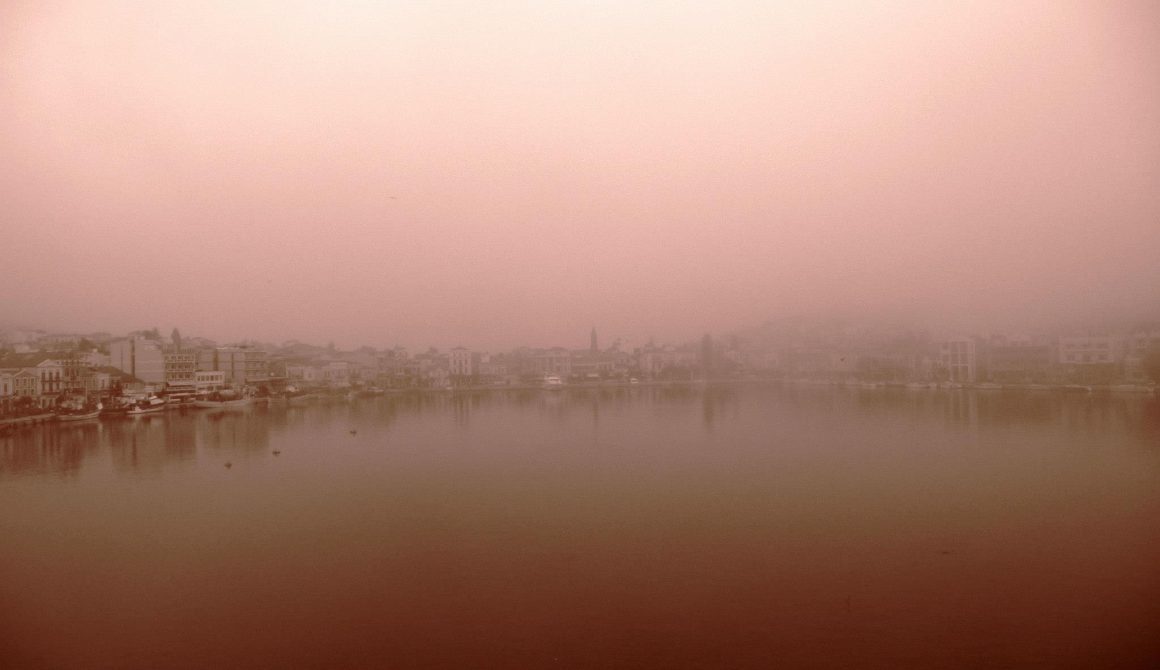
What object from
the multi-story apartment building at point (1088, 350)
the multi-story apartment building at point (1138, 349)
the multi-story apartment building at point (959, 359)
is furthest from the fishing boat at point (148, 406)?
the multi-story apartment building at point (1088, 350)

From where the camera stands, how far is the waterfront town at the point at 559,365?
6309 millimetres

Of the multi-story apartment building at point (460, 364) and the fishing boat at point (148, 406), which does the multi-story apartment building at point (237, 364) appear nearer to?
the fishing boat at point (148, 406)

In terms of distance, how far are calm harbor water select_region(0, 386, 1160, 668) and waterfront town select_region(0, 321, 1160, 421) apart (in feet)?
2.76

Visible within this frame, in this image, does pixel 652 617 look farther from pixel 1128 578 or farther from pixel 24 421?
pixel 24 421

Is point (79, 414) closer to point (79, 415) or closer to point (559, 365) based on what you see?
point (79, 415)

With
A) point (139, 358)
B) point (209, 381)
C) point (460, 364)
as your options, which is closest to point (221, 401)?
point (209, 381)

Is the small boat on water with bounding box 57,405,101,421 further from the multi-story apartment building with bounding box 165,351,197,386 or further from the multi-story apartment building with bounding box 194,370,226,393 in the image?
the multi-story apartment building with bounding box 194,370,226,393

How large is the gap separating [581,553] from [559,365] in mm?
8352

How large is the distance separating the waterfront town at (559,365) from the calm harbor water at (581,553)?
840 mm

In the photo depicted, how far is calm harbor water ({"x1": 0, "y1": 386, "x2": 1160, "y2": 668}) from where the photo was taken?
8.80ft

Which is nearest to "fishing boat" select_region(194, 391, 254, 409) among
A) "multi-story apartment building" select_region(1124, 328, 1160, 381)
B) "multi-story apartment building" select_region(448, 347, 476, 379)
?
"multi-story apartment building" select_region(448, 347, 476, 379)

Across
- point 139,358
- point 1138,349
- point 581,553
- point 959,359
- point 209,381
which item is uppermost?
point 139,358

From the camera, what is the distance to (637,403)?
491 inches

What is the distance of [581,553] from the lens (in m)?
3.66
